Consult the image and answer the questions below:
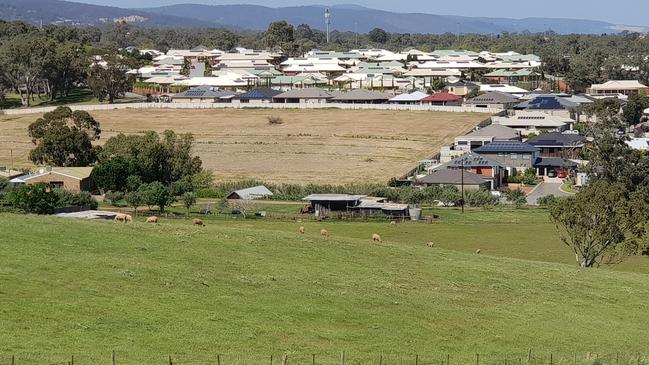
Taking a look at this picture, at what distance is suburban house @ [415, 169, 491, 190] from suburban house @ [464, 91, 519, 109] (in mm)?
37286

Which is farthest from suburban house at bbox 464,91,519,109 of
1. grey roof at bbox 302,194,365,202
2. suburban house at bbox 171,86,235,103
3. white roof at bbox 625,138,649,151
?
grey roof at bbox 302,194,365,202

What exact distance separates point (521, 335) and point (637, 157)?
33027 millimetres

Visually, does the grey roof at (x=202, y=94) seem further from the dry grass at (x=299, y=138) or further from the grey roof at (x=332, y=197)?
the grey roof at (x=332, y=197)

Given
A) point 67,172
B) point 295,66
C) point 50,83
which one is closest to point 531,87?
point 295,66

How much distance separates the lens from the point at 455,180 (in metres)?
52.9

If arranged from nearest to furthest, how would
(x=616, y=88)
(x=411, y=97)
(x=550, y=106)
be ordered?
1. (x=550, y=106)
2. (x=411, y=97)
3. (x=616, y=88)

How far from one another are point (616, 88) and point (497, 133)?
120ft

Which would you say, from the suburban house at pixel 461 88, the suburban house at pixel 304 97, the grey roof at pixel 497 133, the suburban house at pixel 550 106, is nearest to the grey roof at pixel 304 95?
the suburban house at pixel 304 97

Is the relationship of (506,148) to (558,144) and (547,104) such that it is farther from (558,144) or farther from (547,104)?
(547,104)

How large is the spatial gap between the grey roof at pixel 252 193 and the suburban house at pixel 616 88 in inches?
2260

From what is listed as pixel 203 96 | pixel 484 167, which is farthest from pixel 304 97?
pixel 484 167

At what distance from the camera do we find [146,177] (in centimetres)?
5088

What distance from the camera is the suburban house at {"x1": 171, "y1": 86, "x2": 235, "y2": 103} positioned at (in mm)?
95812

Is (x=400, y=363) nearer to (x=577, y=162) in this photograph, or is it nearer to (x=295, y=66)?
(x=577, y=162)
